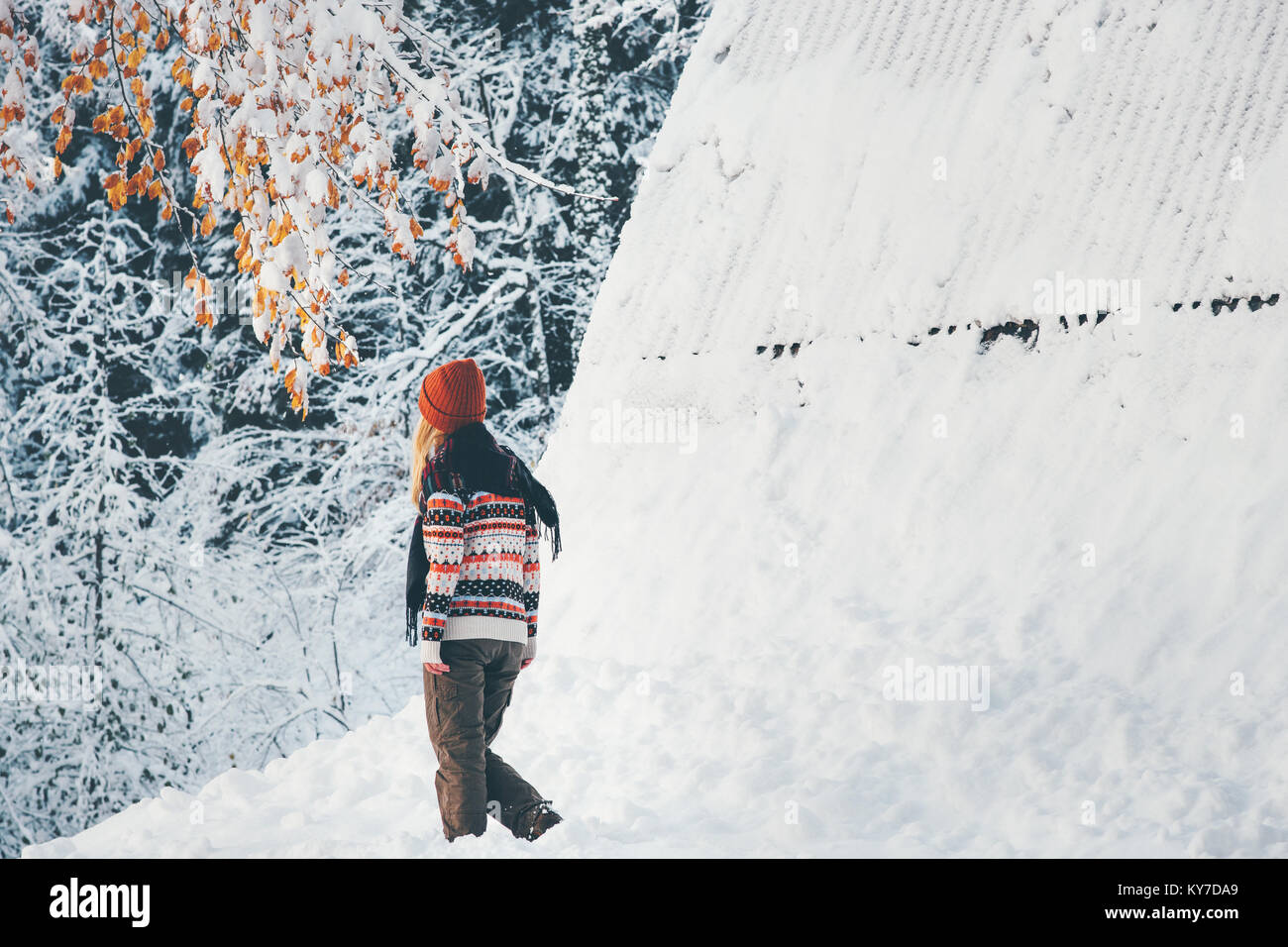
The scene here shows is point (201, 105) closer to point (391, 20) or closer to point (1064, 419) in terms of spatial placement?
point (391, 20)

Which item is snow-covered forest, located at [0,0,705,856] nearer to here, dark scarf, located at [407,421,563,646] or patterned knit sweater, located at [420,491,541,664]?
dark scarf, located at [407,421,563,646]

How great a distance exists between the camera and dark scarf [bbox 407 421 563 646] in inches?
155

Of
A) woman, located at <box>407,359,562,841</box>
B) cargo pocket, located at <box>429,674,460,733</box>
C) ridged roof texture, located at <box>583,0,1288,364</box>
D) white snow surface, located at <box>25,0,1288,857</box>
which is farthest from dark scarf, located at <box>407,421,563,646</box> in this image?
ridged roof texture, located at <box>583,0,1288,364</box>

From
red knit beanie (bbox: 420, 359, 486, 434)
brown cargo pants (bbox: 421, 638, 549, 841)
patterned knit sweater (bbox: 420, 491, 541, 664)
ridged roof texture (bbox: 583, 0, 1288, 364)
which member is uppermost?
ridged roof texture (bbox: 583, 0, 1288, 364)

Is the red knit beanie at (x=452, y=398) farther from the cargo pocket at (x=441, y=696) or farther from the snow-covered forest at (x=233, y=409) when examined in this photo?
the snow-covered forest at (x=233, y=409)

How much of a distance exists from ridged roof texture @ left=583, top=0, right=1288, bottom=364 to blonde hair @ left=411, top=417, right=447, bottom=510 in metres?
3.23

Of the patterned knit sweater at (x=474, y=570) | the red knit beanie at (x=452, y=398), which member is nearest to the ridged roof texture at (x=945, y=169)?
the red knit beanie at (x=452, y=398)

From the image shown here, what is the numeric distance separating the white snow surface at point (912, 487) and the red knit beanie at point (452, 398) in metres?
1.46

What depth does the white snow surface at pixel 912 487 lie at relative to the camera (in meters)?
4.39

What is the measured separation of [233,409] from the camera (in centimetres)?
1391

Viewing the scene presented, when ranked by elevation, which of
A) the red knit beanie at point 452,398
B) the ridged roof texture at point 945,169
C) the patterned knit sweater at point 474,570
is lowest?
the patterned knit sweater at point 474,570

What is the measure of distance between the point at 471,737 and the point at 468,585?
53cm
